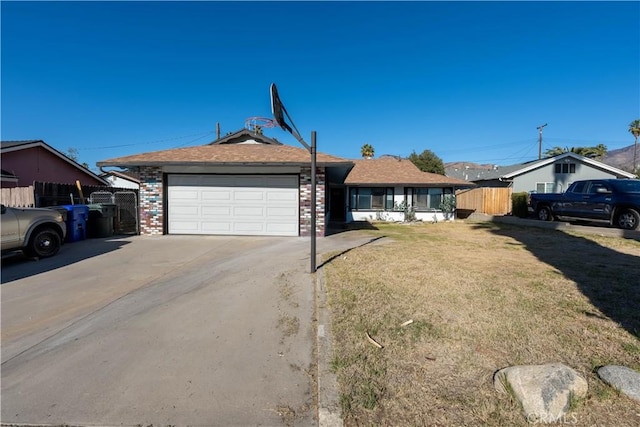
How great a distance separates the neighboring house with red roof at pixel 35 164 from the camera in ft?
54.4

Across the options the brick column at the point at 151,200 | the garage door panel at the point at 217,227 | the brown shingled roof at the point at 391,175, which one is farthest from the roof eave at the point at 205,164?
the brown shingled roof at the point at 391,175

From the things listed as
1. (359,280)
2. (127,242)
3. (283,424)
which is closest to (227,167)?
(127,242)

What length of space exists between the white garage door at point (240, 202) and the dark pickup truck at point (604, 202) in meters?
11.3

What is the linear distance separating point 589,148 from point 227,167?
47117 mm

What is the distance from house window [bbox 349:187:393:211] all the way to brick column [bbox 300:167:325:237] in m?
8.43

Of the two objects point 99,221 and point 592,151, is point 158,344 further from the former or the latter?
point 592,151

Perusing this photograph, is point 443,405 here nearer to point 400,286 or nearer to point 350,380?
point 350,380

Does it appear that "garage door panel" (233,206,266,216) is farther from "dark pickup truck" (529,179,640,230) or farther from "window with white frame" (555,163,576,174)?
"window with white frame" (555,163,576,174)

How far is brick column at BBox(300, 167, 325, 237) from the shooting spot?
37.8 ft

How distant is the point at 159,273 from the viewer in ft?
22.3

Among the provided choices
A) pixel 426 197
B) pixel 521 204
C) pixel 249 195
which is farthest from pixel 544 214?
pixel 249 195

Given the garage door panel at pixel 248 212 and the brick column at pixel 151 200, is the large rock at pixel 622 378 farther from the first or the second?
the brick column at pixel 151 200

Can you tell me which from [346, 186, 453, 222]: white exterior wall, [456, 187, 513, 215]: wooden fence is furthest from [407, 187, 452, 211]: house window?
[456, 187, 513, 215]: wooden fence

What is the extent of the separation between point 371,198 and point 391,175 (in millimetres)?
2027
